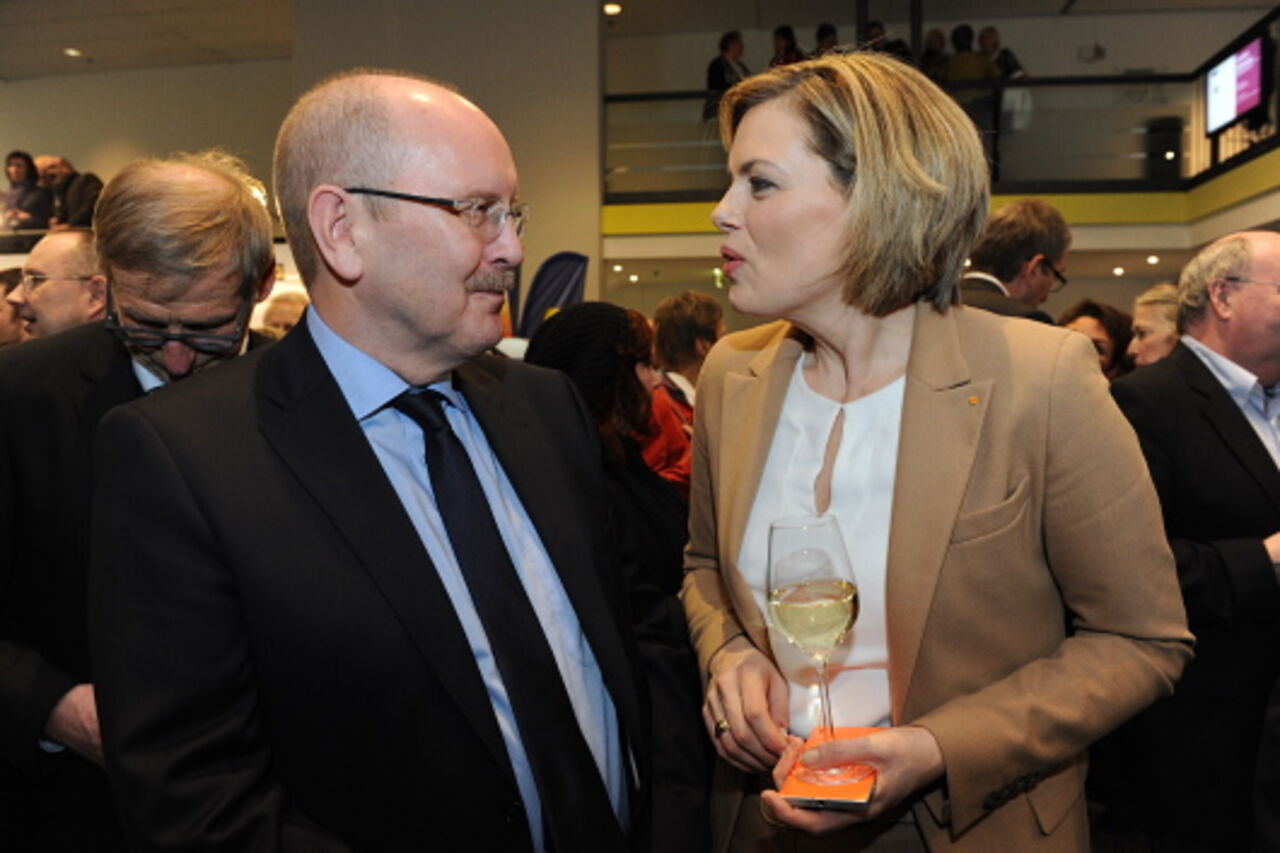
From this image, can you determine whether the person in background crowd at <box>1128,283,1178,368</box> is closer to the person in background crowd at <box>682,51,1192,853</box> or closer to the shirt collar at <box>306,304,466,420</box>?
the person in background crowd at <box>682,51,1192,853</box>

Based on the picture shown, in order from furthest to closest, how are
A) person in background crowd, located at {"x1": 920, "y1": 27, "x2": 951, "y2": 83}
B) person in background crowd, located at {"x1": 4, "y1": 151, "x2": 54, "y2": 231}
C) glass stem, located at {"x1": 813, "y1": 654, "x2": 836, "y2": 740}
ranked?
person in background crowd, located at {"x1": 920, "y1": 27, "x2": 951, "y2": 83} → person in background crowd, located at {"x1": 4, "y1": 151, "x2": 54, "y2": 231} → glass stem, located at {"x1": 813, "y1": 654, "x2": 836, "y2": 740}

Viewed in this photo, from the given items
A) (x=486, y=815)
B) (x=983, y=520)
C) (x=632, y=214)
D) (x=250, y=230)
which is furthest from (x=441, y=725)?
(x=632, y=214)

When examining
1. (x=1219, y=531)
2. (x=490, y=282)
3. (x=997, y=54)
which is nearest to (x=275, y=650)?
(x=490, y=282)

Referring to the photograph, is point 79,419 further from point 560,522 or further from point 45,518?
point 560,522

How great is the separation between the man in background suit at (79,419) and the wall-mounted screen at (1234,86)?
11120 millimetres

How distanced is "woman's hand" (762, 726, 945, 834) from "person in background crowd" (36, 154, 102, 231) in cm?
499

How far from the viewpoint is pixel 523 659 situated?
1.39 meters

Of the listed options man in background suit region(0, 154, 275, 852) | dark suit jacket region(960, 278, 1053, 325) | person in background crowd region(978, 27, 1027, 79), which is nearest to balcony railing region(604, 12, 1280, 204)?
person in background crowd region(978, 27, 1027, 79)

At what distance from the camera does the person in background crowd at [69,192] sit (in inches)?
317

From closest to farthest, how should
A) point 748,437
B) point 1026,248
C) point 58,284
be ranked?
point 748,437, point 58,284, point 1026,248

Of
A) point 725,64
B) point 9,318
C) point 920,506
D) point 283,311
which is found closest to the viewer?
point 920,506

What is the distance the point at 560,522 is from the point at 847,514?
1.41 ft

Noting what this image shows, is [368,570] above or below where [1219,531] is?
above

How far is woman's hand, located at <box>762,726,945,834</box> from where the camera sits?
1290 millimetres
